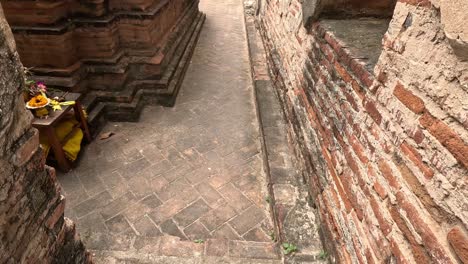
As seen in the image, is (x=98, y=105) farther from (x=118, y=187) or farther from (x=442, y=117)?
(x=442, y=117)

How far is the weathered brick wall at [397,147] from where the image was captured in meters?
1.16

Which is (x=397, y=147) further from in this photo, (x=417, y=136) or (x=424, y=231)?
(x=424, y=231)

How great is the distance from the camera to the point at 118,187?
3479 millimetres

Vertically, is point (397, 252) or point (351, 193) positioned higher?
point (397, 252)

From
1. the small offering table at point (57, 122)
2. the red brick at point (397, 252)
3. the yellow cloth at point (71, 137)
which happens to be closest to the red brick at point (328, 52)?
the red brick at point (397, 252)

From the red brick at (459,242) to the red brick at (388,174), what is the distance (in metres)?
0.40

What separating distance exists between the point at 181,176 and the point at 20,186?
2.18m

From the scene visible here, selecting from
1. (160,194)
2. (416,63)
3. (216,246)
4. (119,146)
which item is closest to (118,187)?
(160,194)

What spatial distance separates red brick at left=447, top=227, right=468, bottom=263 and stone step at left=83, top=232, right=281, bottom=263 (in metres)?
1.85

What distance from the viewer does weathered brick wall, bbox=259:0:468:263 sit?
116 cm

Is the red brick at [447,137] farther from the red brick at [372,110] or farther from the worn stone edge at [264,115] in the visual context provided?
the worn stone edge at [264,115]

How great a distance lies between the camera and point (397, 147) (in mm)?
1528

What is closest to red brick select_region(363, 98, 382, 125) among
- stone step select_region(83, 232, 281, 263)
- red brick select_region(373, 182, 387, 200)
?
red brick select_region(373, 182, 387, 200)

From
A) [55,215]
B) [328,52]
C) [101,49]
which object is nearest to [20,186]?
[55,215]
